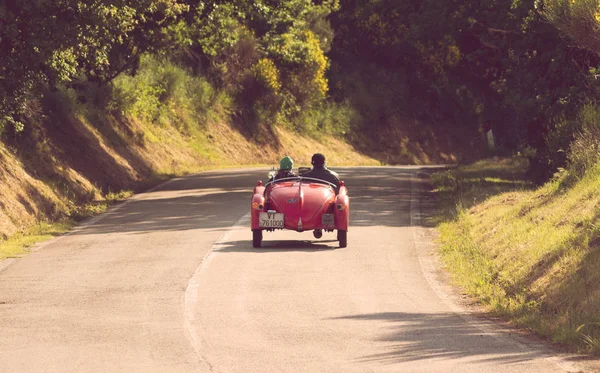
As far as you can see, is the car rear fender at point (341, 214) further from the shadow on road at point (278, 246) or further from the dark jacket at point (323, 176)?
the dark jacket at point (323, 176)

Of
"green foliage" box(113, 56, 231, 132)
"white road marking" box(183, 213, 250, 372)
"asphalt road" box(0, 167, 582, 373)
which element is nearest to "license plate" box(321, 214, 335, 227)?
"asphalt road" box(0, 167, 582, 373)

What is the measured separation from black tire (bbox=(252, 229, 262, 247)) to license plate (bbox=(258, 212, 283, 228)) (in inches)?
12.3

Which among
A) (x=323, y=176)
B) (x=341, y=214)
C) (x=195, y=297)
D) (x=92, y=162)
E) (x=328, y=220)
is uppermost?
(x=323, y=176)

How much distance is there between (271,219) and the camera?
18.5m

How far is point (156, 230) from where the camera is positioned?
21.8 m

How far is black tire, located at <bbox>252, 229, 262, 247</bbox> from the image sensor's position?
18781 millimetres

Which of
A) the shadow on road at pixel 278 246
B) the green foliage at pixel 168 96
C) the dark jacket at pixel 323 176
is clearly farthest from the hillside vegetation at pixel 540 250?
the green foliage at pixel 168 96

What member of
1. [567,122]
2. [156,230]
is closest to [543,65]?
[567,122]

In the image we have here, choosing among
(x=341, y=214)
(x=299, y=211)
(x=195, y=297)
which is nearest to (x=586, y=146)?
(x=341, y=214)

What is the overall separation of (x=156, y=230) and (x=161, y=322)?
31.8 ft

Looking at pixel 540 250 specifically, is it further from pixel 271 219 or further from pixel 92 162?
pixel 92 162

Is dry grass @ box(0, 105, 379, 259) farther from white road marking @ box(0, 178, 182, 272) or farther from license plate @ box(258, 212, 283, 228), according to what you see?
license plate @ box(258, 212, 283, 228)

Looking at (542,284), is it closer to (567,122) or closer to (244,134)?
(567,122)

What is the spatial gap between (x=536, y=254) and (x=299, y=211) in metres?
4.10
